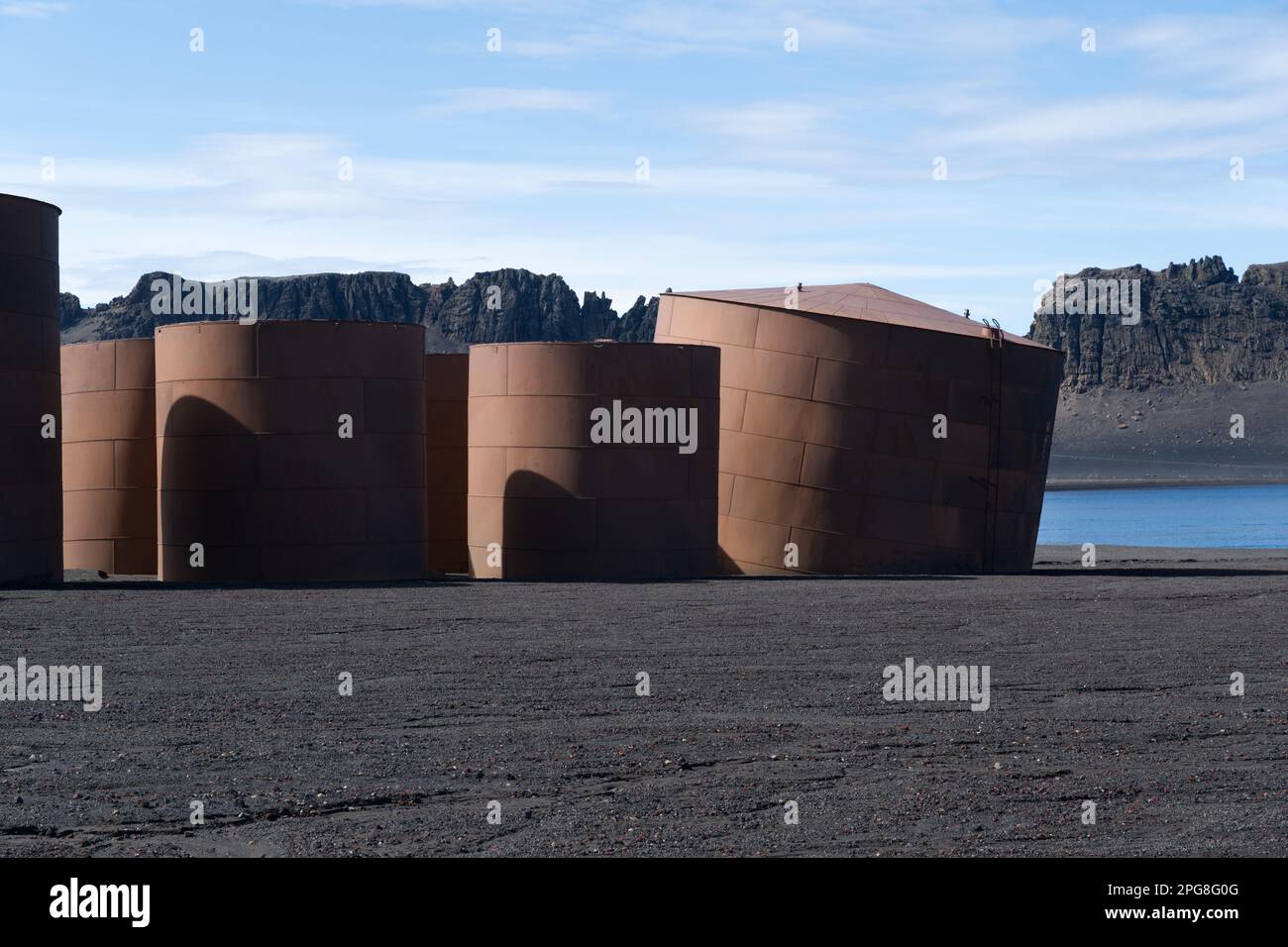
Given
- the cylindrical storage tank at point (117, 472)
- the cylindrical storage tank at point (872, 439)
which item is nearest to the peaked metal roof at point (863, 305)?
the cylindrical storage tank at point (872, 439)

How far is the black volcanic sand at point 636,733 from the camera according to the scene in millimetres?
8594

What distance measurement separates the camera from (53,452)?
2520 centimetres

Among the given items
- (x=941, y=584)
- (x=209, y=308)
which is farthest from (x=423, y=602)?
(x=209, y=308)

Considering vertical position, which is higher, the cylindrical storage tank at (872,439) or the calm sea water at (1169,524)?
the cylindrical storage tank at (872,439)

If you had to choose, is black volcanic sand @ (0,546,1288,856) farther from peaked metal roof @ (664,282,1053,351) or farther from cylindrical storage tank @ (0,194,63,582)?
peaked metal roof @ (664,282,1053,351)

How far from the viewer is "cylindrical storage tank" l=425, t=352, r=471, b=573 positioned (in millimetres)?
31938

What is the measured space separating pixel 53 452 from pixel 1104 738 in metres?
18.8

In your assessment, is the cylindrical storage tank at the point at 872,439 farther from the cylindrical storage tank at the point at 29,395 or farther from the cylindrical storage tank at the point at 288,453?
the cylindrical storage tank at the point at 29,395

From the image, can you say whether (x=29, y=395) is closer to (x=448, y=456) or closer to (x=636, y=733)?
(x=448, y=456)

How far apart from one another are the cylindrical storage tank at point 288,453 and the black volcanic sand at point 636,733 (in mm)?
4113

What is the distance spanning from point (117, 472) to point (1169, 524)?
8020 cm

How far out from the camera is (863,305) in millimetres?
30703

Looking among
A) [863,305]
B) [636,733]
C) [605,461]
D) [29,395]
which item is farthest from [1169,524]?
[636,733]
